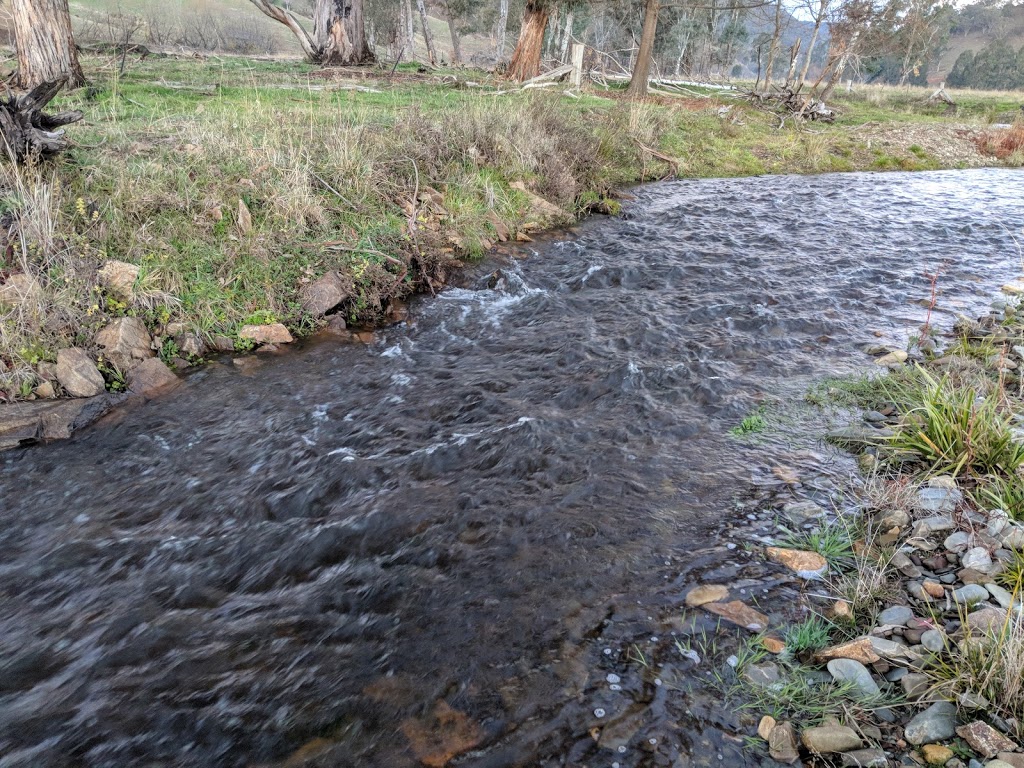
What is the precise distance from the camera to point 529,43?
61.8 feet

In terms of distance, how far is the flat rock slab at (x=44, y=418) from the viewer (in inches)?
181

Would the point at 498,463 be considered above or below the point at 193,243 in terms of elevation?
below

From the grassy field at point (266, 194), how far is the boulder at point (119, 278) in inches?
2.8

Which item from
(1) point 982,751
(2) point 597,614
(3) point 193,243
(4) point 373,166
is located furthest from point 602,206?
(1) point 982,751

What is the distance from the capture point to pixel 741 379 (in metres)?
5.47

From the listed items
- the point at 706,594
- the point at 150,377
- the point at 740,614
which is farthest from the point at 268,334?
the point at 740,614

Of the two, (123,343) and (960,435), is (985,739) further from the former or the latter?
(123,343)

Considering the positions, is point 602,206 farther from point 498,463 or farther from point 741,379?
point 498,463

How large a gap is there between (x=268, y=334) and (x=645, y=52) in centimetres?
1713

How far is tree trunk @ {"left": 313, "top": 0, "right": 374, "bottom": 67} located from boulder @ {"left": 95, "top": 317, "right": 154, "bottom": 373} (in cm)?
1520

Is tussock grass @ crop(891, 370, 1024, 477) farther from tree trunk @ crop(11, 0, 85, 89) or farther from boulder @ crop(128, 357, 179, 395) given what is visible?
tree trunk @ crop(11, 0, 85, 89)

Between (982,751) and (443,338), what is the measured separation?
5.30 meters

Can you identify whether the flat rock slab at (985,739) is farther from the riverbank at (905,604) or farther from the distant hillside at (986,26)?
the distant hillside at (986,26)

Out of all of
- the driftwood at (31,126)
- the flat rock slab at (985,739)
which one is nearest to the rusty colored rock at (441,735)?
the flat rock slab at (985,739)
